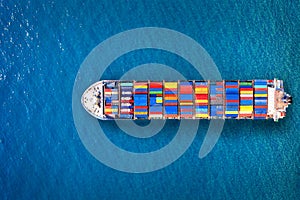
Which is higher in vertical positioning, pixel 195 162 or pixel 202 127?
pixel 202 127


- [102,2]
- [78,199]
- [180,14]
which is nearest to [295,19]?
[180,14]

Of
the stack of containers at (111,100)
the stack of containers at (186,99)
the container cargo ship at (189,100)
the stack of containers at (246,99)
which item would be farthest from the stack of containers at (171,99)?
the stack of containers at (246,99)

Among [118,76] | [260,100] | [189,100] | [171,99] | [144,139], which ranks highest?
[118,76]

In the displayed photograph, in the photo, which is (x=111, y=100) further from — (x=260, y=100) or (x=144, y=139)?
(x=260, y=100)

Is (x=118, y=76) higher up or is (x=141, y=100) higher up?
(x=118, y=76)

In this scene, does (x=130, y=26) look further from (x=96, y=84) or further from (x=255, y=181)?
(x=255, y=181)

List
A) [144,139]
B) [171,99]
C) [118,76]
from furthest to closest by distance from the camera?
[118,76]
[144,139]
[171,99]

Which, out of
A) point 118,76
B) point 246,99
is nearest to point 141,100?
point 118,76
